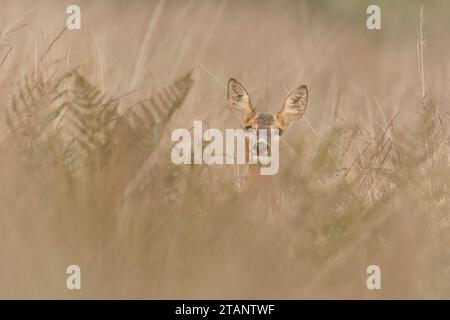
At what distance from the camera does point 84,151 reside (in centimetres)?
391

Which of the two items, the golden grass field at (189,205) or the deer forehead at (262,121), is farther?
the deer forehead at (262,121)

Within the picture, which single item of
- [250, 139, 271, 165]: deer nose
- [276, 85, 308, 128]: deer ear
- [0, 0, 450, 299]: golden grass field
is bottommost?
[0, 0, 450, 299]: golden grass field

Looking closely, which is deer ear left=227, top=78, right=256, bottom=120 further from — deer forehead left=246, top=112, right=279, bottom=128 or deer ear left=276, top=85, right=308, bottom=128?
deer ear left=276, top=85, right=308, bottom=128

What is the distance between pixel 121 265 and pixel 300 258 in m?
0.63

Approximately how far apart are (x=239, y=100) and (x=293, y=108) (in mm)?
245

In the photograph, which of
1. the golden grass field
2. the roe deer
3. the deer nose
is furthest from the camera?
the roe deer

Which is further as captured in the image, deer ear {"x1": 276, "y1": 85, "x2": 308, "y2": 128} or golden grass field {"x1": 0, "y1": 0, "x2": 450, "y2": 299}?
deer ear {"x1": 276, "y1": 85, "x2": 308, "y2": 128}

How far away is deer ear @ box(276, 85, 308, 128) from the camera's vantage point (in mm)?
4562

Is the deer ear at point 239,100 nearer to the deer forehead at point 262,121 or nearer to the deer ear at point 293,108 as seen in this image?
the deer forehead at point 262,121

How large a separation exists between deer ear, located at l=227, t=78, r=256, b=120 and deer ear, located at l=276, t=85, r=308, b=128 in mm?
136

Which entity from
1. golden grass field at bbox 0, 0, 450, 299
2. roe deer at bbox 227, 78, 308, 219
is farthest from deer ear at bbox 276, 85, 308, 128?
golden grass field at bbox 0, 0, 450, 299

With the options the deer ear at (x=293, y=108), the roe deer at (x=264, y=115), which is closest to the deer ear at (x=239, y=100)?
the roe deer at (x=264, y=115)

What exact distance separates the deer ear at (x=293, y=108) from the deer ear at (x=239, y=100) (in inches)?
5.4

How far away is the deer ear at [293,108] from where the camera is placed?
4.56m
